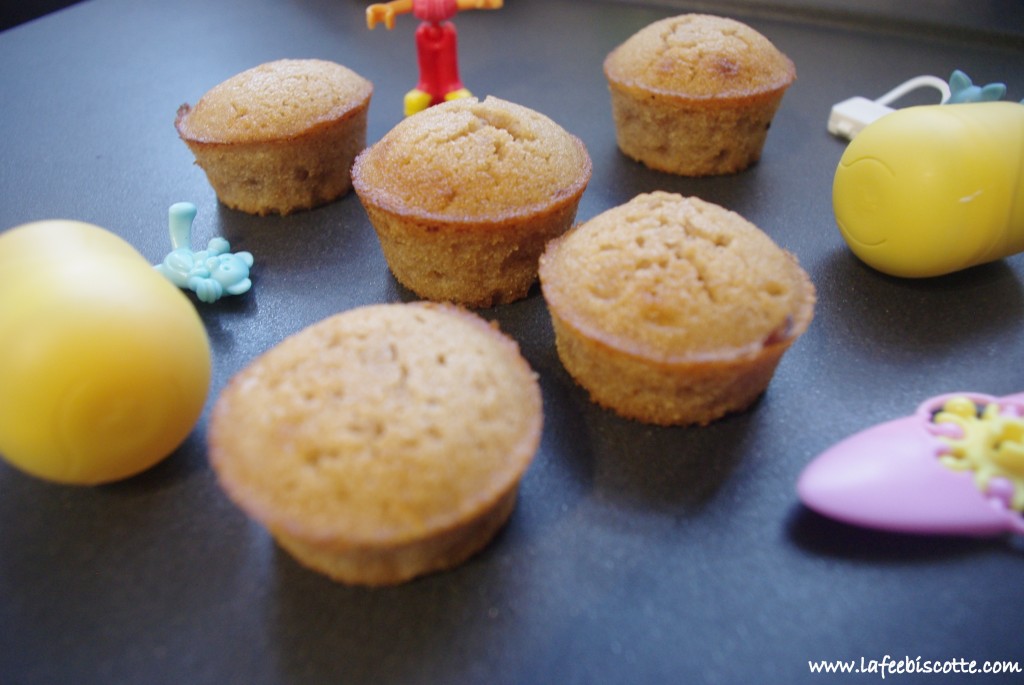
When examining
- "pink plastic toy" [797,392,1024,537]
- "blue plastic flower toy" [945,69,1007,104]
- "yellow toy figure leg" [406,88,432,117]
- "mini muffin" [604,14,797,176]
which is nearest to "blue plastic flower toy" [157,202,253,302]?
"yellow toy figure leg" [406,88,432,117]

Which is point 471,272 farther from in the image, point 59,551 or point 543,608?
point 59,551

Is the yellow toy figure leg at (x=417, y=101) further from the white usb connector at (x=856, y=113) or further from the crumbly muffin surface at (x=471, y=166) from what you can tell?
the white usb connector at (x=856, y=113)

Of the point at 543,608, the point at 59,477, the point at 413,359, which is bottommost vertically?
the point at 543,608

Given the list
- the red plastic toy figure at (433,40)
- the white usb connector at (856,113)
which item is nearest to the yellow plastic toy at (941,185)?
the white usb connector at (856,113)

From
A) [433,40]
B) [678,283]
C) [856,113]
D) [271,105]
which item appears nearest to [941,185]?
[678,283]

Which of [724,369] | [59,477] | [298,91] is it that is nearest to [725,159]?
[724,369]
